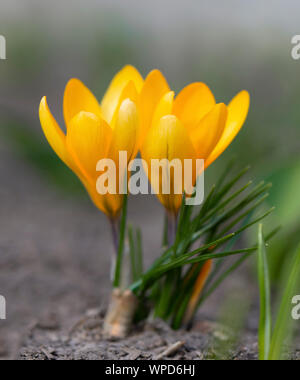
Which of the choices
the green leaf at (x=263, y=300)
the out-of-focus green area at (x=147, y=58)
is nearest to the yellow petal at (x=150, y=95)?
the green leaf at (x=263, y=300)

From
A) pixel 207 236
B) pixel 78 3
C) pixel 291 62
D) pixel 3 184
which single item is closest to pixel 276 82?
pixel 291 62

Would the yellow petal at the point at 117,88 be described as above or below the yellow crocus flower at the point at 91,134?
above

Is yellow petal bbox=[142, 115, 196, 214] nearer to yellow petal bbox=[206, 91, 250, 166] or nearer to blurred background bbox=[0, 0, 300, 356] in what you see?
yellow petal bbox=[206, 91, 250, 166]

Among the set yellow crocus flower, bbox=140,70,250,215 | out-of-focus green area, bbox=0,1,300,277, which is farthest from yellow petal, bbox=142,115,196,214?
out-of-focus green area, bbox=0,1,300,277

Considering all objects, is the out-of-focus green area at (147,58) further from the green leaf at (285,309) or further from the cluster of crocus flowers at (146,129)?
the green leaf at (285,309)

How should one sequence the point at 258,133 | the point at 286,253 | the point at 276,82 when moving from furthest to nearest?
the point at 276,82, the point at 258,133, the point at 286,253

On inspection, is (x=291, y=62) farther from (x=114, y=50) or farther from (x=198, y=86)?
(x=198, y=86)

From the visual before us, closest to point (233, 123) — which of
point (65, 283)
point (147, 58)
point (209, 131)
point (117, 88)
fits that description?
point (209, 131)
